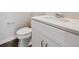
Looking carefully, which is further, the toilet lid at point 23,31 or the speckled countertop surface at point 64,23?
the toilet lid at point 23,31

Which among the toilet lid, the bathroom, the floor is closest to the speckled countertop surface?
the bathroom

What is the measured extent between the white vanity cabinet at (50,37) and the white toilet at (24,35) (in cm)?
5

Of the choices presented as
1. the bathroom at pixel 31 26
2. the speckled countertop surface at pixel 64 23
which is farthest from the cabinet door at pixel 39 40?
the speckled countertop surface at pixel 64 23

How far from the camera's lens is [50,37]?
1148 mm

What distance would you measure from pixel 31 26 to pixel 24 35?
11 centimetres

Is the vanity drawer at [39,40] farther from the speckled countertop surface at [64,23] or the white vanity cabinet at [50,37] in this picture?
the speckled countertop surface at [64,23]

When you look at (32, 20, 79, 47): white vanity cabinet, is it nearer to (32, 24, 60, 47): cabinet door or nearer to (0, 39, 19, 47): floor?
(32, 24, 60, 47): cabinet door

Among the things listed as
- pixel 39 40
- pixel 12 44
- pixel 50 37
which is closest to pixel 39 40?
pixel 39 40

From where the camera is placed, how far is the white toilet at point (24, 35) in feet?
3.84

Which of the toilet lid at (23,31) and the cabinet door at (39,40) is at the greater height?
the toilet lid at (23,31)

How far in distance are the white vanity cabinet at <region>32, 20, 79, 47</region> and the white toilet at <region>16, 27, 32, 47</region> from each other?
5cm
